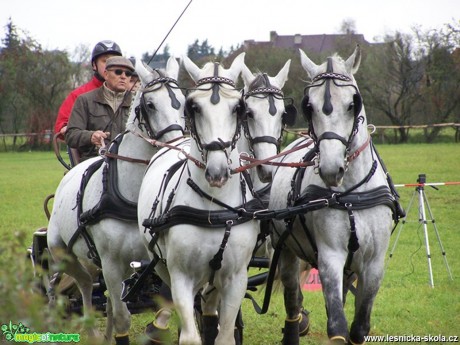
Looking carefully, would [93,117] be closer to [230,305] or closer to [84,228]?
[84,228]

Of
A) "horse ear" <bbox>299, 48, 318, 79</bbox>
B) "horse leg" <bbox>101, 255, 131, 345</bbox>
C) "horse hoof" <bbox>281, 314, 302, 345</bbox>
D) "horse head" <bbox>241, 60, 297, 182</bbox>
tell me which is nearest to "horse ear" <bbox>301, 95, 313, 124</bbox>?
"horse ear" <bbox>299, 48, 318, 79</bbox>

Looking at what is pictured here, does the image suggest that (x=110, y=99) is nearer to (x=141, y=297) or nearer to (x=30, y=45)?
(x=141, y=297)

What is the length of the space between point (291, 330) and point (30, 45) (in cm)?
5655

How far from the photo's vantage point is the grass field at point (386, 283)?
7.65ft

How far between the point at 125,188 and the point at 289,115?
1539 millimetres

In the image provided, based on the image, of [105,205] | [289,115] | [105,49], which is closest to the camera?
[105,205]

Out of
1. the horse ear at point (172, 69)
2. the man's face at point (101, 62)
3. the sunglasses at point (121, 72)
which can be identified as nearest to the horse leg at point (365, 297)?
the horse ear at point (172, 69)

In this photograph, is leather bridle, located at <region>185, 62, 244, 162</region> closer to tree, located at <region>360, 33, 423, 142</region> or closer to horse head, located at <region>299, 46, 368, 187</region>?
horse head, located at <region>299, 46, 368, 187</region>

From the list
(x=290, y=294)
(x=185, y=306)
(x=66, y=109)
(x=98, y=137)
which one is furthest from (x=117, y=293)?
(x=66, y=109)

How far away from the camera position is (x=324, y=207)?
5.34m

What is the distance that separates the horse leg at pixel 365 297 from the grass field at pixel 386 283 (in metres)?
1.51

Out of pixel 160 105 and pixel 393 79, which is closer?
pixel 160 105

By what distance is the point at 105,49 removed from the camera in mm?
7547

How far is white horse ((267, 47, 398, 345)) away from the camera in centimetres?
514
